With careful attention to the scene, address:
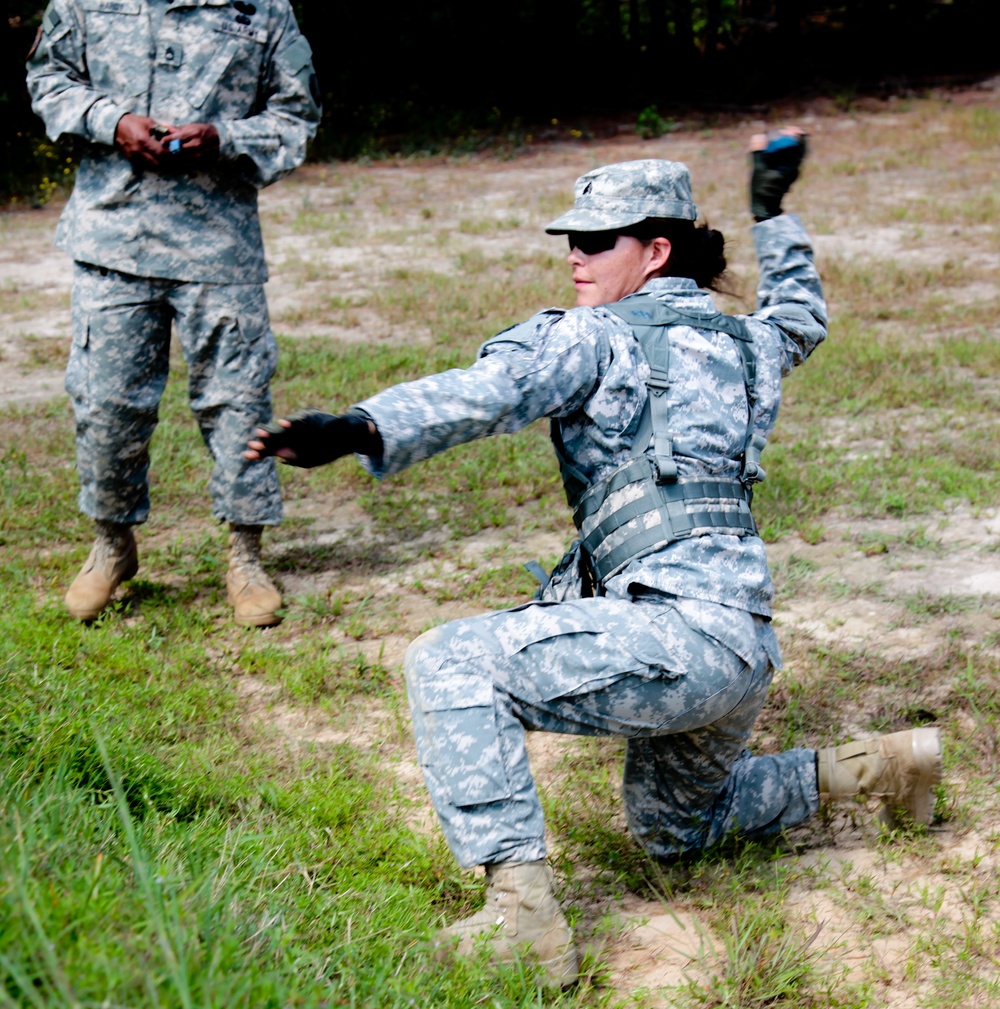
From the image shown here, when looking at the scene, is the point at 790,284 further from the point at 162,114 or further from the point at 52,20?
the point at 52,20

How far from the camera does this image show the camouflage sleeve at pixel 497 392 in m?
2.35

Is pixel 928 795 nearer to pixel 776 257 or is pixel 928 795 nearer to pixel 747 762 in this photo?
pixel 747 762

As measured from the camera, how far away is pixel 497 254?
9.66m

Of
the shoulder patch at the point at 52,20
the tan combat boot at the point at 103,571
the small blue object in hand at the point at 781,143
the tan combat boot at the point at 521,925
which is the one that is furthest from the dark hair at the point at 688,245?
the shoulder patch at the point at 52,20

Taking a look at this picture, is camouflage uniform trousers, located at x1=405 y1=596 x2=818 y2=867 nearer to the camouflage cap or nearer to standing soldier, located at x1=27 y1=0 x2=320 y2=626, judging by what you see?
the camouflage cap

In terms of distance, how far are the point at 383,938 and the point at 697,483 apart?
43.9 inches

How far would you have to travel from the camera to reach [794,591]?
4426mm

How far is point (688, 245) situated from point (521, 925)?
59.2 inches

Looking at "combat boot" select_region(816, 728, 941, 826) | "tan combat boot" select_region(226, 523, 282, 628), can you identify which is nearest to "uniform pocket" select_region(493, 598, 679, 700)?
"combat boot" select_region(816, 728, 941, 826)

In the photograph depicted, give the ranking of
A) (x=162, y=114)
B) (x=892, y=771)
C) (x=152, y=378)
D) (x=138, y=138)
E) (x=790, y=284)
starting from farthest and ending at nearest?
(x=152, y=378)
(x=162, y=114)
(x=138, y=138)
(x=790, y=284)
(x=892, y=771)

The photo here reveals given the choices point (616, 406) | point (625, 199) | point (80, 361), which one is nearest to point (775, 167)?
point (625, 199)

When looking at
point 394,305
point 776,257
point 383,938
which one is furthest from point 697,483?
point 394,305

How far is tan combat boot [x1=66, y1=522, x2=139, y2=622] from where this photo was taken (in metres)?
4.22

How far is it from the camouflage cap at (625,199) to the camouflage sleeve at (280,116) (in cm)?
176
